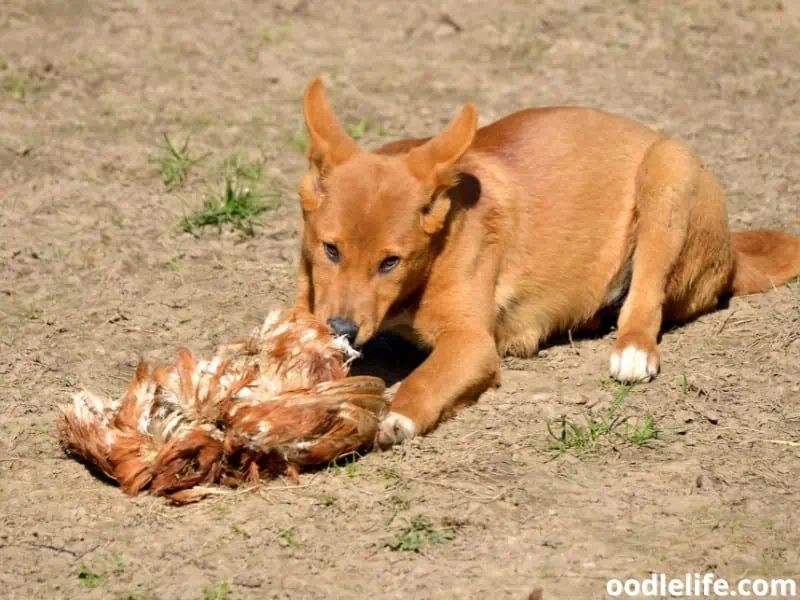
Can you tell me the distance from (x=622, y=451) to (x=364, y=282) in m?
1.34

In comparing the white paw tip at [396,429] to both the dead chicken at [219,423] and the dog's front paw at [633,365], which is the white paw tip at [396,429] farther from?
the dog's front paw at [633,365]

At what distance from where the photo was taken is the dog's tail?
22.8ft

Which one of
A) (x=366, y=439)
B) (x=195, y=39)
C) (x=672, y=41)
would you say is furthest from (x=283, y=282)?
(x=672, y=41)

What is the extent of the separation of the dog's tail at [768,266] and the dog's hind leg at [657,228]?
56 centimetres

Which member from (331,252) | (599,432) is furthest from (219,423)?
(599,432)

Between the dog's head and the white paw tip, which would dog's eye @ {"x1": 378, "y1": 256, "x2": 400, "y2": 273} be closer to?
the dog's head

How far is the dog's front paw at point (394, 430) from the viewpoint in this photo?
17.0 ft

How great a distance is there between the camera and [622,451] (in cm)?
520

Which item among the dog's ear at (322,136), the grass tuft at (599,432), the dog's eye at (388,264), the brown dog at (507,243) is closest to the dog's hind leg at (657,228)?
the brown dog at (507,243)

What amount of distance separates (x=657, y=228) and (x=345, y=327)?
6.74 ft

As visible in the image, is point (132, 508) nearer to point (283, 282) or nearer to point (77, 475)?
point (77, 475)

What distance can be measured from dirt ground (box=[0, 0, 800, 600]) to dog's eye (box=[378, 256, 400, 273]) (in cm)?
74

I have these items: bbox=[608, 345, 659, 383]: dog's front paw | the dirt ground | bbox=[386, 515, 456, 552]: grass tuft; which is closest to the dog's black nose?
the dirt ground

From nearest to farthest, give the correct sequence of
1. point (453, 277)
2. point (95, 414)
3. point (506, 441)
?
point (95, 414) → point (506, 441) → point (453, 277)
